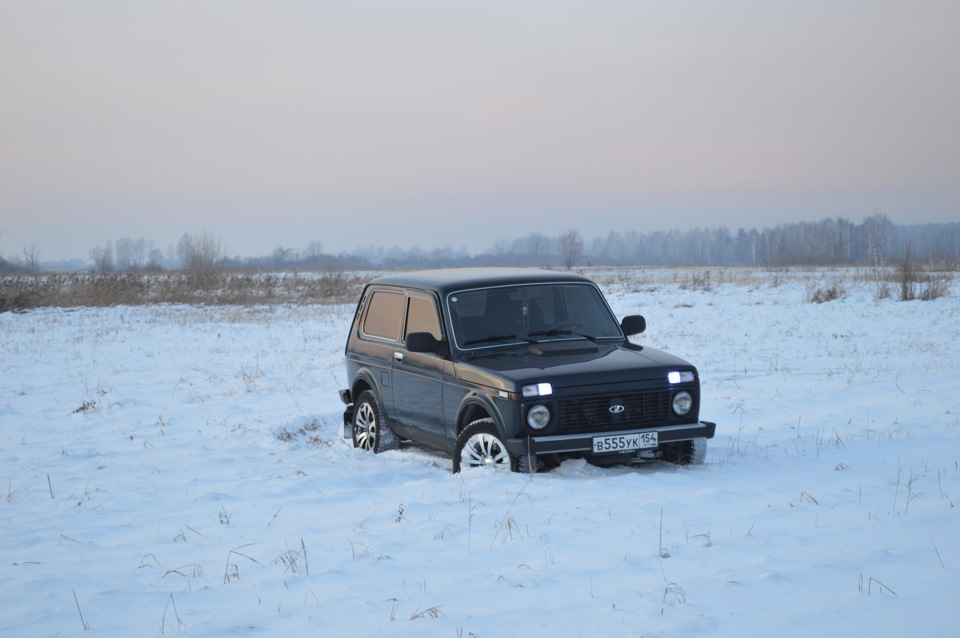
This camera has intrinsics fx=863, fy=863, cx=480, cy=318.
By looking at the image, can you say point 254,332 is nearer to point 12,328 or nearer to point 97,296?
point 12,328

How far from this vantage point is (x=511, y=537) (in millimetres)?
5590

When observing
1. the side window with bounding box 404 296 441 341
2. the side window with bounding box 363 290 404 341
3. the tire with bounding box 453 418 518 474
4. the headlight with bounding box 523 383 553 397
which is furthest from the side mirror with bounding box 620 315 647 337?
the side window with bounding box 363 290 404 341

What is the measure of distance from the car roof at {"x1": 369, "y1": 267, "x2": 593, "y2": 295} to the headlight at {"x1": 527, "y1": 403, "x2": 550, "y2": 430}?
1.71 meters

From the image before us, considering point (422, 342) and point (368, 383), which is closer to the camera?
point (422, 342)

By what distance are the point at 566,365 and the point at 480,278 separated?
157 centimetres

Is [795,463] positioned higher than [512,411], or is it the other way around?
[512,411]

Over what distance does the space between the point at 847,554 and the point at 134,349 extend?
1897cm

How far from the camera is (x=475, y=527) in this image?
5867 millimetres

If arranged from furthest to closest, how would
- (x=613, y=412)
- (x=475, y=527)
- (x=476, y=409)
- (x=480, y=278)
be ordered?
(x=480, y=278) < (x=476, y=409) < (x=613, y=412) < (x=475, y=527)

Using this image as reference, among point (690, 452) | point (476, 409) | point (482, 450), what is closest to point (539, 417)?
point (482, 450)

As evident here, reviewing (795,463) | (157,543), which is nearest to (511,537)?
(157,543)

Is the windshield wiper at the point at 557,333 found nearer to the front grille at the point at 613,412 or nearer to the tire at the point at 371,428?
the front grille at the point at 613,412

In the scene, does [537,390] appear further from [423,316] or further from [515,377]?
[423,316]

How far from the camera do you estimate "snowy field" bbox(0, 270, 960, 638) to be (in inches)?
172
